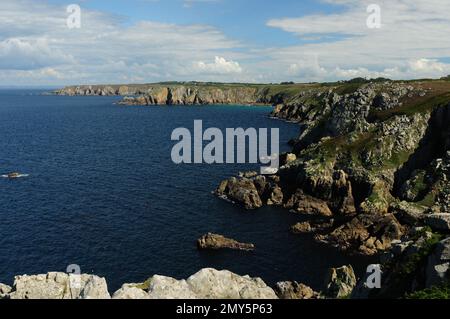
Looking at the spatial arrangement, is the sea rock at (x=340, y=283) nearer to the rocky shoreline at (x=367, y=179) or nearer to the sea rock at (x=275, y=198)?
the rocky shoreline at (x=367, y=179)

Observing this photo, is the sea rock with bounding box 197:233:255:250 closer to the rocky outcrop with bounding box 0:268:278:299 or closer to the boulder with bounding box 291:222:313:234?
the boulder with bounding box 291:222:313:234

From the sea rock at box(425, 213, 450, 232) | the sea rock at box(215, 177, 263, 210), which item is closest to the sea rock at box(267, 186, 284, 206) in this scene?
the sea rock at box(215, 177, 263, 210)

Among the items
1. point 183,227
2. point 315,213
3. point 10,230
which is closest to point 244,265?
point 183,227

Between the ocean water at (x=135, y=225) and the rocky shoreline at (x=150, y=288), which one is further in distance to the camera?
the ocean water at (x=135, y=225)

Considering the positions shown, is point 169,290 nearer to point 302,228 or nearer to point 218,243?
point 218,243

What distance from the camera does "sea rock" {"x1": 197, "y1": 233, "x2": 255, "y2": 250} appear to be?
71875 mm

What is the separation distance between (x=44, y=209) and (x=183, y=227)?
32354mm

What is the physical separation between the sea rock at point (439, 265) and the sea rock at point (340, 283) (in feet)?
59.5

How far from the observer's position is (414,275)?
1373 inches

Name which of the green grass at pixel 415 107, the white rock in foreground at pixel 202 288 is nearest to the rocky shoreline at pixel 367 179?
the green grass at pixel 415 107

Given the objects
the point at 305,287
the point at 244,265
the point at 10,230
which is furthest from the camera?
the point at 10,230

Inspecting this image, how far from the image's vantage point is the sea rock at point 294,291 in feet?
179

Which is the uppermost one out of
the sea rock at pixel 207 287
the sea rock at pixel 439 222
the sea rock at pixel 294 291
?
the sea rock at pixel 439 222
